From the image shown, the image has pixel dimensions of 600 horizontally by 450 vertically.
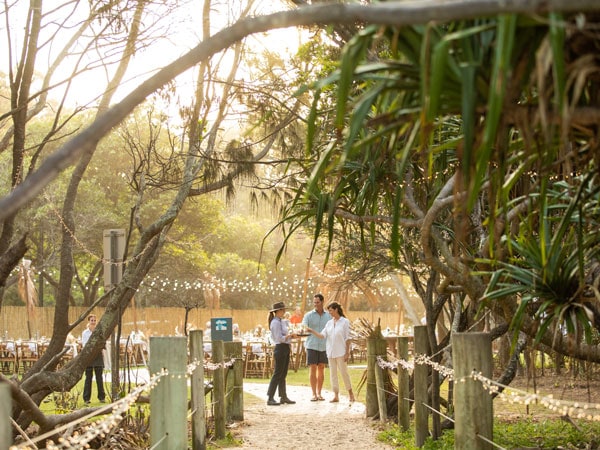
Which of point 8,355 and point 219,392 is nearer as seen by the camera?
point 219,392

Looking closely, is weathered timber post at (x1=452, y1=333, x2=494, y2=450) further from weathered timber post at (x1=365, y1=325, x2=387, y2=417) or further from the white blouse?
the white blouse

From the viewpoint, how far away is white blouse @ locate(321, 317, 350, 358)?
12.2m

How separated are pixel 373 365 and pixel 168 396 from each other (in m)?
5.40

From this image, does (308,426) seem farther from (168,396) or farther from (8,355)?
(8,355)

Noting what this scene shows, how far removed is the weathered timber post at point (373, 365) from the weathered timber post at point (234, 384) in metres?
1.52

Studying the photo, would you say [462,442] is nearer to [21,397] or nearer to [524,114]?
[524,114]

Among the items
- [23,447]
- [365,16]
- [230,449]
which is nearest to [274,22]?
[365,16]

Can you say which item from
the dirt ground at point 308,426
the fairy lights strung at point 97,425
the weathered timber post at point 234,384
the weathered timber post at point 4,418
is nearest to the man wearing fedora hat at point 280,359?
the dirt ground at point 308,426

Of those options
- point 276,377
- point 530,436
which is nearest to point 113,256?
point 276,377

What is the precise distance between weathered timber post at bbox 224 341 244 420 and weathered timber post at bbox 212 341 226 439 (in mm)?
924

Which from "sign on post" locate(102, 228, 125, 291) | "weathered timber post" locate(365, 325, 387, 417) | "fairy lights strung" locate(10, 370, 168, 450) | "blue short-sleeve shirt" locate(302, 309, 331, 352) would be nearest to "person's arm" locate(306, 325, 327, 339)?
"blue short-sleeve shirt" locate(302, 309, 331, 352)

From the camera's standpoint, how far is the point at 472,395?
15.8 feet

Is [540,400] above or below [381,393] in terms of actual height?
above

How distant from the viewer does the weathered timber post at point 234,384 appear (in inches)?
403
